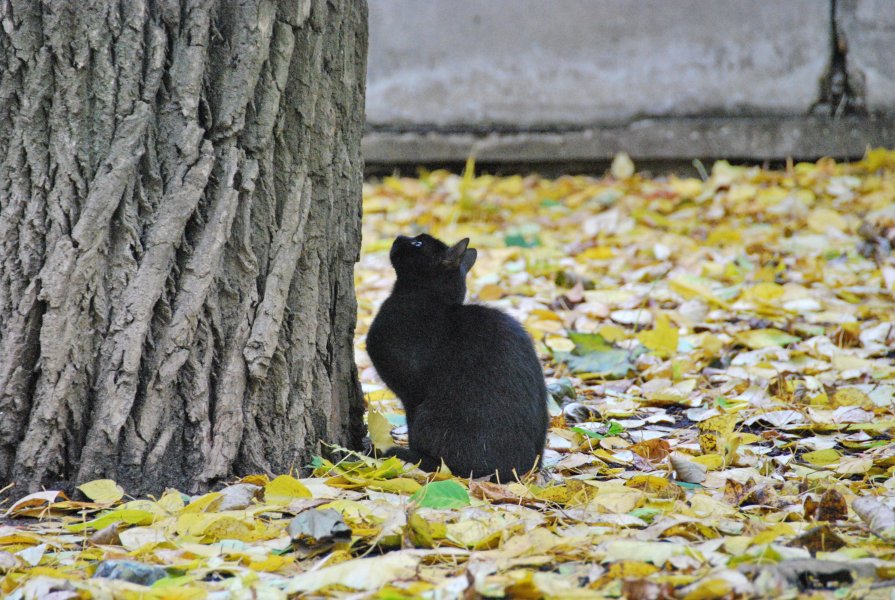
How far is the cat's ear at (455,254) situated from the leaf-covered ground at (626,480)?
1.57 ft

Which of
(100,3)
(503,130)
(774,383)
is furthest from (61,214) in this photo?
(503,130)

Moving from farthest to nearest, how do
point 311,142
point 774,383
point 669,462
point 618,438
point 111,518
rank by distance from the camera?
point 774,383
point 618,438
point 669,462
point 311,142
point 111,518

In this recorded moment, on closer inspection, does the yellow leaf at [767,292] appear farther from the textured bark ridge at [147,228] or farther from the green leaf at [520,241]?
the textured bark ridge at [147,228]

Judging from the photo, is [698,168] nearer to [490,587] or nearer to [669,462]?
[669,462]

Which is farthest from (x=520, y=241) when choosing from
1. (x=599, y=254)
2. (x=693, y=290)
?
(x=693, y=290)

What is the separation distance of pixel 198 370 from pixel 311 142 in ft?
1.89

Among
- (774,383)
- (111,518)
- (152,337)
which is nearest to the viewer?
(111,518)

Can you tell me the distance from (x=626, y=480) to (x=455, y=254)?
2.56ft

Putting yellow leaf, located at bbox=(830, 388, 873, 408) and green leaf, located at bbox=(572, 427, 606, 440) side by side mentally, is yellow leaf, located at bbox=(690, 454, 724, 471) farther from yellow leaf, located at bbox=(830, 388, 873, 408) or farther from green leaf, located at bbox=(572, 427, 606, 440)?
yellow leaf, located at bbox=(830, 388, 873, 408)

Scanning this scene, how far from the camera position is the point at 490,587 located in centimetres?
153

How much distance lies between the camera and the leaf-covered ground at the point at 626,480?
161 centimetres

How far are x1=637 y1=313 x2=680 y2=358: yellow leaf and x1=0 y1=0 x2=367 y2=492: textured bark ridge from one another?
169 centimetres

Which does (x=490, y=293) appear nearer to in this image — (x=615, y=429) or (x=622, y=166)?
(x=615, y=429)

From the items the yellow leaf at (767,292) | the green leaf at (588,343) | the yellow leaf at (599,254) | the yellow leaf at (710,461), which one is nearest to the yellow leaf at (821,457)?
the yellow leaf at (710,461)
